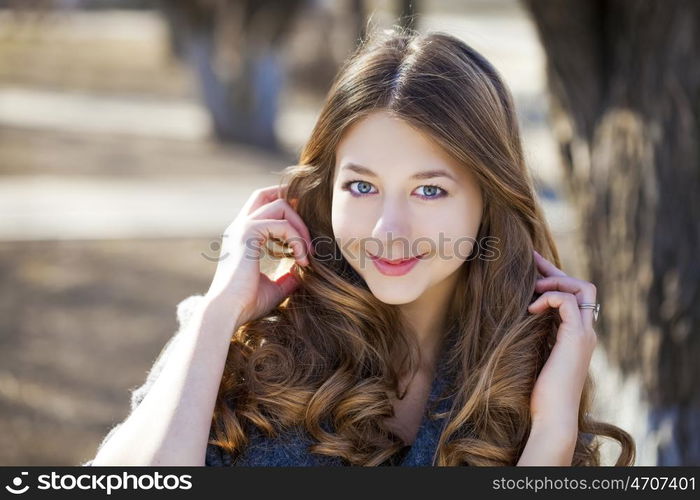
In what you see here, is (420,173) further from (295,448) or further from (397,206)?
(295,448)

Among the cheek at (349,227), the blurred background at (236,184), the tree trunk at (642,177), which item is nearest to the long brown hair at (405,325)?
the cheek at (349,227)

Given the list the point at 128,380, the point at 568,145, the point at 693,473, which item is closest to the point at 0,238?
the point at 128,380

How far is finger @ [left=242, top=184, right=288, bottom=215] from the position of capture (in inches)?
99.7

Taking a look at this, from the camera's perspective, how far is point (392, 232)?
2.15m

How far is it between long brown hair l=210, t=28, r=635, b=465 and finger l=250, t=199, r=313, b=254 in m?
0.05

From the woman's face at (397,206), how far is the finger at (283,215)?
0.70 feet

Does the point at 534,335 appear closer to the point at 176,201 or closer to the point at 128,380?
the point at 128,380

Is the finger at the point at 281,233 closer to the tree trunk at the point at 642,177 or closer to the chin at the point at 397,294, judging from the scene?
the chin at the point at 397,294

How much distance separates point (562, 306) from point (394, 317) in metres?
0.42

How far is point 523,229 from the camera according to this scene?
2439 millimetres

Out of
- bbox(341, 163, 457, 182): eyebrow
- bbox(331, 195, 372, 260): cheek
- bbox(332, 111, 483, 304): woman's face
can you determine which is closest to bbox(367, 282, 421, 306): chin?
bbox(332, 111, 483, 304): woman's face

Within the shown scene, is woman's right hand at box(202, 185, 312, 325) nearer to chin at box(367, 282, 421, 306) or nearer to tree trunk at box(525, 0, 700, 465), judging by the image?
chin at box(367, 282, 421, 306)

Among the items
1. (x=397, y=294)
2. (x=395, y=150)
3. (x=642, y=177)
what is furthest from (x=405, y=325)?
(x=642, y=177)

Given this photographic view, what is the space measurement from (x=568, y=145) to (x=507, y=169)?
1.82 m
